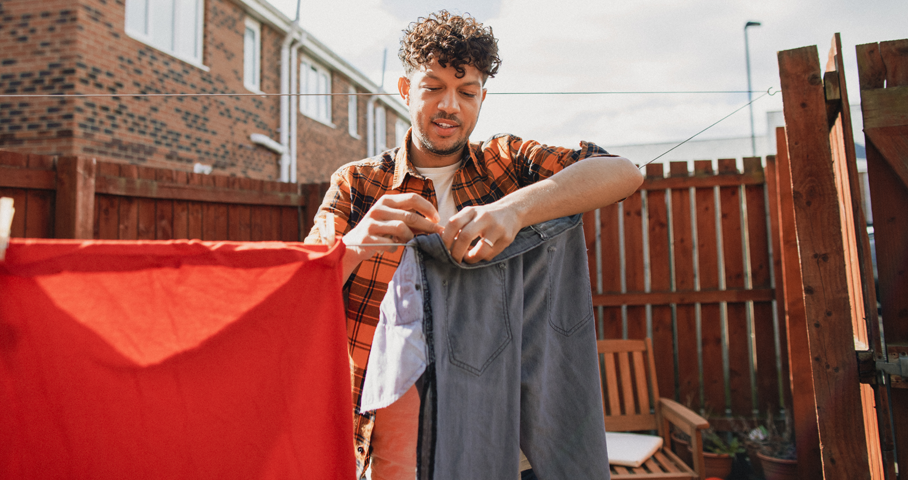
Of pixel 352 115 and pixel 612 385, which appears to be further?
pixel 352 115

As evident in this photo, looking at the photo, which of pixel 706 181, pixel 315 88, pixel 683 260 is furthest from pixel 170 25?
pixel 683 260

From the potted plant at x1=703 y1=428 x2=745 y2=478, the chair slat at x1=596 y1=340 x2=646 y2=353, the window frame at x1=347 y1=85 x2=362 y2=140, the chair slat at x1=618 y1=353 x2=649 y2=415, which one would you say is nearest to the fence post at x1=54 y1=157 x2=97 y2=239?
the chair slat at x1=596 y1=340 x2=646 y2=353

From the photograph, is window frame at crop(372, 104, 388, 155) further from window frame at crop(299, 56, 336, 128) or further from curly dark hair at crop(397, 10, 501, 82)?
curly dark hair at crop(397, 10, 501, 82)

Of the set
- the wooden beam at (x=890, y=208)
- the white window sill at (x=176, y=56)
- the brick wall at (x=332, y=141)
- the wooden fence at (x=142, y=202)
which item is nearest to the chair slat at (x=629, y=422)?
the wooden beam at (x=890, y=208)

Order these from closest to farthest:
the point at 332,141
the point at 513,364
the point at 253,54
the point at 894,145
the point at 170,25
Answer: the point at 513,364, the point at 894,145, the point at 170,25, the point at 253,54, the point at 332,141

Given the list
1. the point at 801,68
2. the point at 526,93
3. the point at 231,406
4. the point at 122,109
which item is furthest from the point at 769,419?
the point at 122,109

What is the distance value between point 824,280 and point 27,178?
4541mm

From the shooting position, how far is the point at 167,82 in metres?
7.23

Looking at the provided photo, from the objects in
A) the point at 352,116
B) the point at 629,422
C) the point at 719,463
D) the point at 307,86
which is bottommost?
the point at 719,463

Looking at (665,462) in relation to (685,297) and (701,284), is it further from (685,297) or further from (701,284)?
(701,284)

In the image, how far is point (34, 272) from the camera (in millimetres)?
875

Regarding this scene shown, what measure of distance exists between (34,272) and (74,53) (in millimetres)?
6826

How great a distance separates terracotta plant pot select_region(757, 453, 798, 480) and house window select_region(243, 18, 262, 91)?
365 inches

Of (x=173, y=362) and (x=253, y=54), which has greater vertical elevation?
(x=253, y=54)
